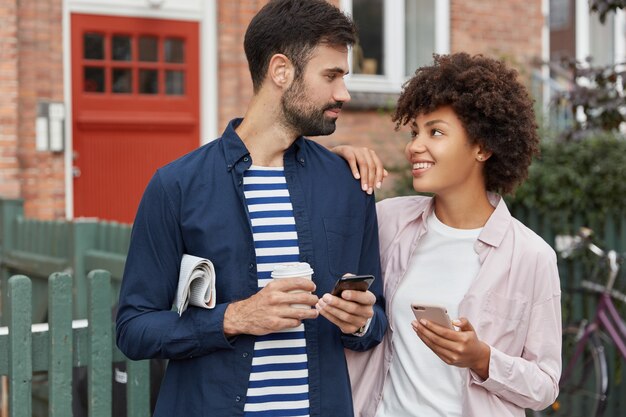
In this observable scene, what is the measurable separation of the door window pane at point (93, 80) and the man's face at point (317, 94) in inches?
265

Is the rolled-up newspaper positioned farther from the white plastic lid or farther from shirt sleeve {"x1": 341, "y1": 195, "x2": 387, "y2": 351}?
shirt sleeve {"x1": 341, "y1": 195, "x2": 387, "y2": 351}

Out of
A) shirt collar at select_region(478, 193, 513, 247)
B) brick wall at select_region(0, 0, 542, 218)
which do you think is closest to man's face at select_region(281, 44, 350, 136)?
shirt collar at select_region(478, 193, 513, 247)

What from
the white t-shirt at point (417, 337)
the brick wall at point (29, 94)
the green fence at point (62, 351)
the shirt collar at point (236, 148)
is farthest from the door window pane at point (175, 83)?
the white t-shirt at point (417, 337)

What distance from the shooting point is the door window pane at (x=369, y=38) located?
10836 millimetres

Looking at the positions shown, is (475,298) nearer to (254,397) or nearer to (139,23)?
(254,397)

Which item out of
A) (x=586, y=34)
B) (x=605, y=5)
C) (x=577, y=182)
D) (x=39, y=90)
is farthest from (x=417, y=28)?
(x=605, y=5)

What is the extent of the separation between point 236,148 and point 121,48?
22.6ft

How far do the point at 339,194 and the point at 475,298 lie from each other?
470 mm

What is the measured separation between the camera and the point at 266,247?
252 cm

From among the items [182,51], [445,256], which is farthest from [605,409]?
[182,51]

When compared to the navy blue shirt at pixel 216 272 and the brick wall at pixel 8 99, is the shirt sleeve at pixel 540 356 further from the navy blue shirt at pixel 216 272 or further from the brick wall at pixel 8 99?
the brick wall at pixel 8 99

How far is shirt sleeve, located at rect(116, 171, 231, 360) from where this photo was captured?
8.00 feet

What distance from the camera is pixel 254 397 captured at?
8.07ft

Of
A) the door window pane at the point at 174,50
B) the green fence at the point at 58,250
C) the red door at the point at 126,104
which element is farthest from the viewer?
the door window pane at the point at 174,50
